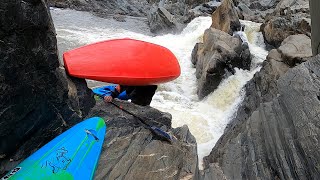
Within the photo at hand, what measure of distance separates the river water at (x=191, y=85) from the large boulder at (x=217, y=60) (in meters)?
0.22

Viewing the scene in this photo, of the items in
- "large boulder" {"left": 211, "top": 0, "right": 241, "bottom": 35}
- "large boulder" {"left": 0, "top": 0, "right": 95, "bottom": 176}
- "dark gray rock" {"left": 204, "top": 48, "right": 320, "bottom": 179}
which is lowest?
"large boulder" {"left": 211, "top": 0, "right": 241, "bottom": 35}

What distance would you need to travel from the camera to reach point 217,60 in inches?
385

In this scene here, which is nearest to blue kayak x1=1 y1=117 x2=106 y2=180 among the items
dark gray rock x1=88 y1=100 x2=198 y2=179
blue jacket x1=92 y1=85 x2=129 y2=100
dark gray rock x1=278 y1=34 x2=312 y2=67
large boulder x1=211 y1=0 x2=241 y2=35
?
dark gray rock x1=88 y1=100 x2=198 y2=179

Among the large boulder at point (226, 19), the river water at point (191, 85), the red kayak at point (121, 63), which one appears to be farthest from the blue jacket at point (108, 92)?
the large boulder at point (226, 19)

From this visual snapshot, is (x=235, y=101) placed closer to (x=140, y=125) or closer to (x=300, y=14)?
(x=300, y=14)

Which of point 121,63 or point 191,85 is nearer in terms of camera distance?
point 121,63

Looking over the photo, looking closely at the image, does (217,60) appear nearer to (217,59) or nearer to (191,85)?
(217,59)

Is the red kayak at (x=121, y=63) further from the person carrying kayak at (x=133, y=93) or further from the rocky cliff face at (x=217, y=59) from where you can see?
the rocky cliff face at (x=217, y=59)

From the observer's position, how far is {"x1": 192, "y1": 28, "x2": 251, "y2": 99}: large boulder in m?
9.74

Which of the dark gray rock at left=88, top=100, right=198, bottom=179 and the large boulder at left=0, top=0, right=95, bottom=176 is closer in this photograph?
the large boulder at left=0, top=0, right=95, bottom=176

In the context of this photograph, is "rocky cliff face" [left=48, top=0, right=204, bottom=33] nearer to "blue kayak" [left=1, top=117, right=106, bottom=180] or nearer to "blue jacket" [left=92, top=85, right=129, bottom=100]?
"blue jacket" [left=92, top=85, right=129, bottom=100]

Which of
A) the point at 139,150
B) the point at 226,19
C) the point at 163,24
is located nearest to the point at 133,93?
the point at 139,150

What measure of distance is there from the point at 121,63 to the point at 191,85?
7.01 m

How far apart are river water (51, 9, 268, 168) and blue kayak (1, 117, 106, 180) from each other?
3811 millimetres
